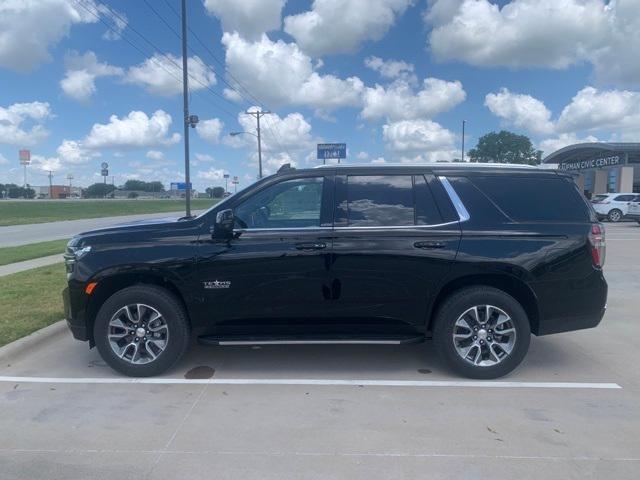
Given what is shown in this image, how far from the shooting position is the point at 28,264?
11812 millimetres

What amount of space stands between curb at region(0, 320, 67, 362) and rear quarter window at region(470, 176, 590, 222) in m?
4.88

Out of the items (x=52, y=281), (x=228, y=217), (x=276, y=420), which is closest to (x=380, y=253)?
(x=228, y=217)

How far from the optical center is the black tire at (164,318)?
484 cm

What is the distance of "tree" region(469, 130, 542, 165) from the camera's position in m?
84.6

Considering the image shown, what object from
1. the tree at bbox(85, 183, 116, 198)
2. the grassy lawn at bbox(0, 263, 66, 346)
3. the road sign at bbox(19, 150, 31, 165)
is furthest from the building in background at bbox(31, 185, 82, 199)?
the grassy lawn at bbox(0, 263, 66, 346)

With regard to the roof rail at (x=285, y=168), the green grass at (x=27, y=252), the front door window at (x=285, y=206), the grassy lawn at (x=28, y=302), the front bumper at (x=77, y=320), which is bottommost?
the grassy lawn at (x=28, y=302)

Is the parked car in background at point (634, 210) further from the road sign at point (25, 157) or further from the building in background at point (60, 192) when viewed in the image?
the building in background at point (60, 192)

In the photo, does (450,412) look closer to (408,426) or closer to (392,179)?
(408,426)

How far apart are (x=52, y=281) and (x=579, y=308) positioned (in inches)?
322

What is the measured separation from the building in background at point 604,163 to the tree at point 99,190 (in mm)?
107150

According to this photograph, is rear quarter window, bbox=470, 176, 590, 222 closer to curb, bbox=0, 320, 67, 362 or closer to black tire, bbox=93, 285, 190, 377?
black tire, bbox=93, 285, 190, 377

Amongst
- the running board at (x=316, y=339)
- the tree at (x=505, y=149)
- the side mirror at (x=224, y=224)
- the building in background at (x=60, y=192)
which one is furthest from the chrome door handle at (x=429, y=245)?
the building in background at (x=60, y=192)

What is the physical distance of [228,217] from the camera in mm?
4711

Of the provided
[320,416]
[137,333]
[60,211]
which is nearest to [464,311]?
[320,416]
